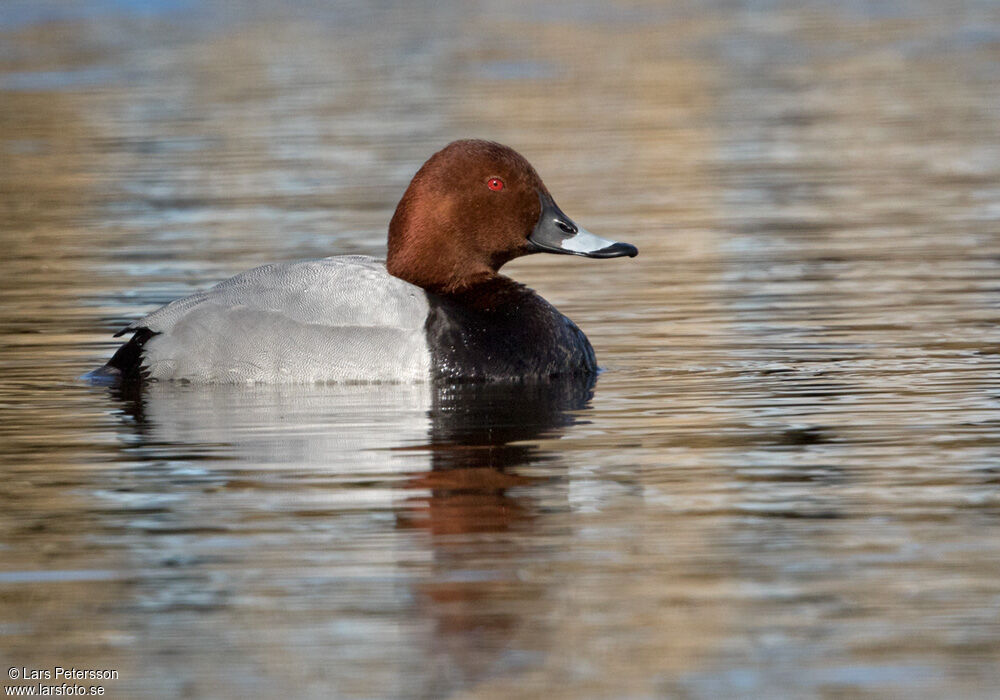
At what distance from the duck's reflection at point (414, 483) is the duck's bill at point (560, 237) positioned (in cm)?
77

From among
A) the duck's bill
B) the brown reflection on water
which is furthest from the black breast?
the duck's bill

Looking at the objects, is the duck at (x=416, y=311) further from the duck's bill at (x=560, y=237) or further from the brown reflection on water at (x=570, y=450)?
the brown reflection on water at (x=570, y=450)

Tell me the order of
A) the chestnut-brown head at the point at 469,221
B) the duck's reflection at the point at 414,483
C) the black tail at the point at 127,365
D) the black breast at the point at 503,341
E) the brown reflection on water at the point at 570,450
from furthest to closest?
1. the chestnut-brown head at the point at 469,221
2. the black tail at the point at 127,365
3. the black breast at the point at 503,341
4. the duck's reflection at the point at 414,483
5. the brown reflection on water at the point at 570,450

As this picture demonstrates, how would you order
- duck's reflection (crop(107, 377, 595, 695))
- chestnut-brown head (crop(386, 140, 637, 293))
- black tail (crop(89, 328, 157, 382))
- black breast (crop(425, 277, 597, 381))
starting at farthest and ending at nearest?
chestnut-brown head (crop(386, 140, 637, 293)) → black tail (crop(89, 328, 157, 382)) → black breast (crop(425, 277, 597, 381)) → duck's reflection (crop(107, 377, 595, 695))

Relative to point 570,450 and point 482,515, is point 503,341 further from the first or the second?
point 482,515

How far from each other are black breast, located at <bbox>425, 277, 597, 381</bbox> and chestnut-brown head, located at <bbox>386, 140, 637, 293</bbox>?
27 centimetres

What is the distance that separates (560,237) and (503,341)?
2.34 ft

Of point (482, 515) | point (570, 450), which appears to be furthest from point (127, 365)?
point (482, 515)

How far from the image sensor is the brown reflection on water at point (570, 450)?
4.61m

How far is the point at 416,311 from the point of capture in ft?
→ 27.5

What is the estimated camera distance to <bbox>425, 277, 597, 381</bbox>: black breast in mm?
8336

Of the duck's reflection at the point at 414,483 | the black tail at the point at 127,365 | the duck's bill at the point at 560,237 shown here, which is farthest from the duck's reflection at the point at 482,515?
the black tail at the point at 127,365

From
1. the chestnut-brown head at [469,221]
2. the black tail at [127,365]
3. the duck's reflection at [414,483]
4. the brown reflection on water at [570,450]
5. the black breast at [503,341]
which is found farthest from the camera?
the chestnut-brown head at [469,221]

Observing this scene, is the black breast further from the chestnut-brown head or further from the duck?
the chestnut-brown head
